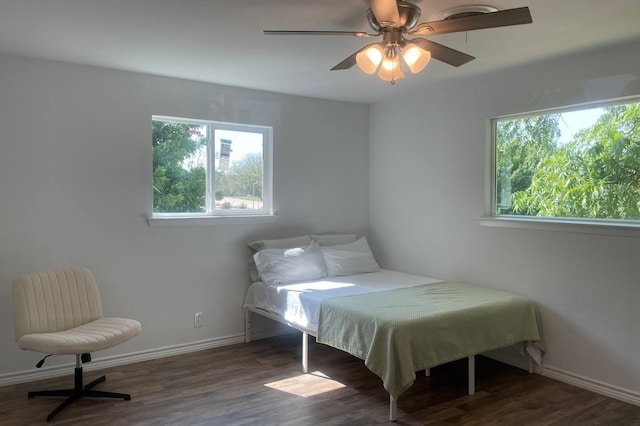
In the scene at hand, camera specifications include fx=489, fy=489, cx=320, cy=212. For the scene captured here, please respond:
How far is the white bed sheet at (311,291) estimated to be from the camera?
369cm

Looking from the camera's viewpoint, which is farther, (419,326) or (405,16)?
(419,326)

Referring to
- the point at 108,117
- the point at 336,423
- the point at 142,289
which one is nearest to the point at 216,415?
the point at 336,423

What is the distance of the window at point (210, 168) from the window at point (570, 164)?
6.98 feet

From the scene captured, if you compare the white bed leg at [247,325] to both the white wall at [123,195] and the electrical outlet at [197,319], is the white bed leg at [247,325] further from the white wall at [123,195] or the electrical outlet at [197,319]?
the electrical outlet at [197,319]

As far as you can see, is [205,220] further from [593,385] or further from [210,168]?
[593,385]

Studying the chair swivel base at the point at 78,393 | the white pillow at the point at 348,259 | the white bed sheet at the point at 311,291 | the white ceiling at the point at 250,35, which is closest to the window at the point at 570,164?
the white ceiling at the point at 250,35

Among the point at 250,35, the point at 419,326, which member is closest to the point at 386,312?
the point at 419,326

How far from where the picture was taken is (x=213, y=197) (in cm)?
441

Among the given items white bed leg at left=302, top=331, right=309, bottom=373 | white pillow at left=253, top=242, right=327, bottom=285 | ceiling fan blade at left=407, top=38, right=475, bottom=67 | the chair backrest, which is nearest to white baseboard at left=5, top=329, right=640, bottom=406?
the chair backrest

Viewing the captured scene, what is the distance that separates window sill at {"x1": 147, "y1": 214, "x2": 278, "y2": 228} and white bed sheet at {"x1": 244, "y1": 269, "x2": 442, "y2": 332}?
23.3 inches

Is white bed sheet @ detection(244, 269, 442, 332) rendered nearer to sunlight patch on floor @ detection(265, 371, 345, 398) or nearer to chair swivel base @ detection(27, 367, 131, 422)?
sunlight patch on floor @ detection(265, 371, 345, 398)

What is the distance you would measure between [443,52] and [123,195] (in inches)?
105

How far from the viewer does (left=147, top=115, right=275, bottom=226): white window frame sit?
4.11 metres

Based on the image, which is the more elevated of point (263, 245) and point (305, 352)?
point (263, 245)
